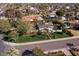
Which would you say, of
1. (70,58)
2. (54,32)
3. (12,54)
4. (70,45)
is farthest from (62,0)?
(12,54)

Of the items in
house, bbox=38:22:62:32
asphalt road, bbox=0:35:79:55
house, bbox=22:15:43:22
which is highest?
house, bbox=22:15:43:22

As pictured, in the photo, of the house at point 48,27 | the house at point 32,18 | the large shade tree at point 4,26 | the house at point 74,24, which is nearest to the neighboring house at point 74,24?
the house at point 74,24

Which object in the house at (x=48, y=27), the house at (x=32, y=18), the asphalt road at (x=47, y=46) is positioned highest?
the house at (x=32, y=18)

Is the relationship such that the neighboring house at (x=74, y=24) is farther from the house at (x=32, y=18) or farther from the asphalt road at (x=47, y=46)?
the house at (x=32, y=18)

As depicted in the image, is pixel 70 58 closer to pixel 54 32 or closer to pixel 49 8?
pixel 54 32

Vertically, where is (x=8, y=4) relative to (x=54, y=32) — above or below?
→ above

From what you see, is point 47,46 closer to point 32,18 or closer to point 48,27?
point 48,27

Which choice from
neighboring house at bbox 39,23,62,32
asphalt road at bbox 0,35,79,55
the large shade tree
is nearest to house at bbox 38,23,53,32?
neighboring house at bbox 39,23,62,32

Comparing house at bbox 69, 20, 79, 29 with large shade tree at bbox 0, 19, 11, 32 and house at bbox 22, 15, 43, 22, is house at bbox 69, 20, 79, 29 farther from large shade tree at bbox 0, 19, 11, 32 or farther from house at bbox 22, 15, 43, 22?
large shade tree at bbox 0, 19, 11, 32

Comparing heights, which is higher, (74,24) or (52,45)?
(74,24)

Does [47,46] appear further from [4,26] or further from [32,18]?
[4,26]

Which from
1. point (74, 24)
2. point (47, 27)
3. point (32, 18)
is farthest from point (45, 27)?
point (74, 24)
